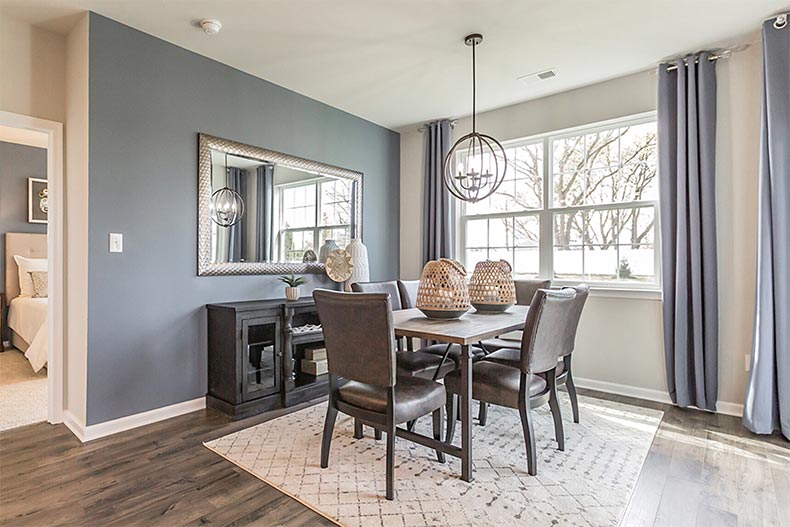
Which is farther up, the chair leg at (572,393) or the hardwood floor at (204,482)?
the chair leg at (572,393)

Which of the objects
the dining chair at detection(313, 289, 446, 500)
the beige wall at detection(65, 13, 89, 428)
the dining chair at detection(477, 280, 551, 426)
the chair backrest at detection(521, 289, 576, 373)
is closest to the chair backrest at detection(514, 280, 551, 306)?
the dining chair at detection(477, 280, 551, 426)

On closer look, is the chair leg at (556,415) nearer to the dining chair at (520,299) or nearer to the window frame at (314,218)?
the dining chair at (520,299)

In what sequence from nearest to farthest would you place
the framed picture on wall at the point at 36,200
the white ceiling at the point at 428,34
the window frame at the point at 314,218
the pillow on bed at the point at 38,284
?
the white ceiling at the point at 428,34
the window frame at the point at 314,218
the pillow on bed at the point at 38,284
the framed picture on wall at the point at 36,200

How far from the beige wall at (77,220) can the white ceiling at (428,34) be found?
27 cm

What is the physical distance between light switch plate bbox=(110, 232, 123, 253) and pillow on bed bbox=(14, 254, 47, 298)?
10.7ft

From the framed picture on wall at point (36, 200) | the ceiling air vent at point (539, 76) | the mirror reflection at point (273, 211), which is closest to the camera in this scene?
the mirror reflection at point (273, 211)

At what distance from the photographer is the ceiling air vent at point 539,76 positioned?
3467mm

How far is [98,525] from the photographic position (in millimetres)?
1766

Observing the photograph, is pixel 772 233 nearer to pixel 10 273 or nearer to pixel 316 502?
pixel 316 502

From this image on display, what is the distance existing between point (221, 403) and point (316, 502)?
147 centimetres

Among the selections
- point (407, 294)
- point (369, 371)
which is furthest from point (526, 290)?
point (369, 371)

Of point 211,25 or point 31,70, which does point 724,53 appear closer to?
point 211,25

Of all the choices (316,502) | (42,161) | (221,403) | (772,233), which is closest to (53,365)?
(221,403)

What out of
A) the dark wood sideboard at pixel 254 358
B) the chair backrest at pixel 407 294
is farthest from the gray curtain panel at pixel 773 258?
the dark wood sideboard at pixel 254 358
